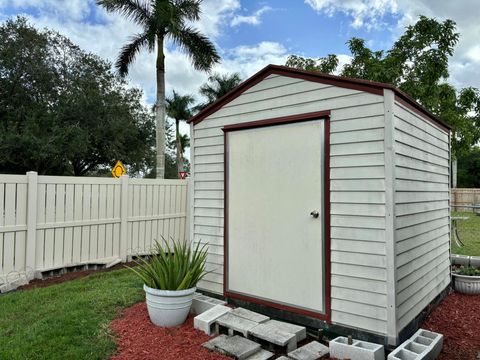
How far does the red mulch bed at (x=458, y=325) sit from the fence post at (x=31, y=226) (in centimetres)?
536

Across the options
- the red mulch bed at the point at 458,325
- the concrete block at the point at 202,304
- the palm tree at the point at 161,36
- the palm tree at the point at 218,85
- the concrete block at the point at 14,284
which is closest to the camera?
the red mulch bed at the point at 458,325

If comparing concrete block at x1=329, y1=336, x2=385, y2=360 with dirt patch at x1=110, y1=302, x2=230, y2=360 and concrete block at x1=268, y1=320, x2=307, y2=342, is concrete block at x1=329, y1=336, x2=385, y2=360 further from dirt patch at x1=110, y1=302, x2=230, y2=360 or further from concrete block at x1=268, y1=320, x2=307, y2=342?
dirt patch at x1=110, y1=302, x2=230, y2=360

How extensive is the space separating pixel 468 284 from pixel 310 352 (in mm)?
2968

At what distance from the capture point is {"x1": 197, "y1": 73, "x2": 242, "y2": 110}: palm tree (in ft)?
79.6

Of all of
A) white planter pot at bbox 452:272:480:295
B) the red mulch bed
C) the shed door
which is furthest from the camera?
white planter pot at bbox 452:272:480:295

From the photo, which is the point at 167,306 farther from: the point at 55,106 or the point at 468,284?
the point at 55,106

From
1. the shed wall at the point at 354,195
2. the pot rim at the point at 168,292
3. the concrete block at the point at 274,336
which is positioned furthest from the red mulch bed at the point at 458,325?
the pot rim at the point at 168,292

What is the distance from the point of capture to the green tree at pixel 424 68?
29.2 ft

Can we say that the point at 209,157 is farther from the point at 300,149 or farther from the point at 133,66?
the point at 133,66

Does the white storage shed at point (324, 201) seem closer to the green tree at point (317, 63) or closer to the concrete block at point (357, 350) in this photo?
the concrete block at point (357, 350)

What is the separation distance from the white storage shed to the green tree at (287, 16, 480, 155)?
217 inches

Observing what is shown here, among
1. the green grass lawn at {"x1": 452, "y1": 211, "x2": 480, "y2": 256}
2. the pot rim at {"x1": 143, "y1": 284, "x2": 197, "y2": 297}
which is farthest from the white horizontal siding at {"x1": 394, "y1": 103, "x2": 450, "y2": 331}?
the green grass lawn at {"x1": 452, "y1": 211, "x2": 480, "y2": 256}

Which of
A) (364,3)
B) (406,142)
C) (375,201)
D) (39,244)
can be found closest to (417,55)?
(364,3)

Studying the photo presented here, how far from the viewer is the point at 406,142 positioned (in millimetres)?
3230
